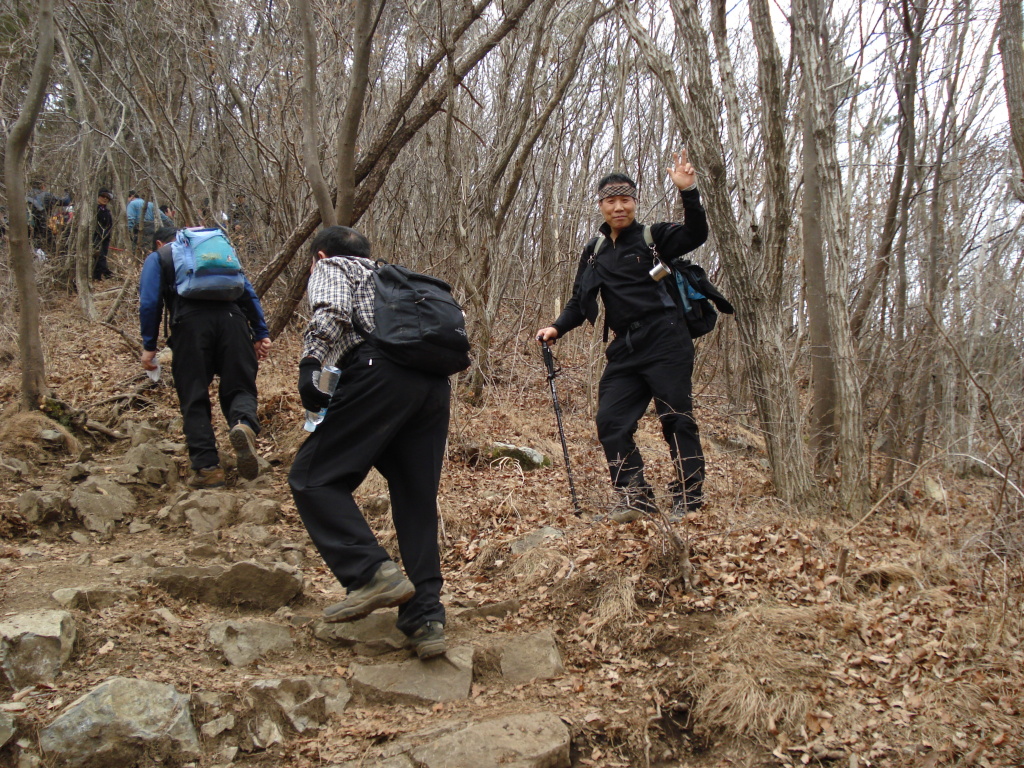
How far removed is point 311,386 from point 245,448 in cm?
275

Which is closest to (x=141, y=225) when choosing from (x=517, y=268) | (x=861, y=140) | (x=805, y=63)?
(x=517, y=268)

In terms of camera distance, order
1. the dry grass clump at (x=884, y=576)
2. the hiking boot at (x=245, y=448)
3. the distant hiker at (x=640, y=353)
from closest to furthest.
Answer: the dry grass clump at (x=884, y=576), the distant hiker at (x=640, y=353), the hiking boot at (x=245, y=448)

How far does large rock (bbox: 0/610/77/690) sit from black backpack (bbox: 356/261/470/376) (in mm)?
1714

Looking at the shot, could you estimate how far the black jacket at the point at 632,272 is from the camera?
4598mm

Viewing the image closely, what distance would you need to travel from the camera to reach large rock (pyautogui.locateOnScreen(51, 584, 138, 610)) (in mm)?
3520

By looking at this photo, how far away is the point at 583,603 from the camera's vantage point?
3.96 m

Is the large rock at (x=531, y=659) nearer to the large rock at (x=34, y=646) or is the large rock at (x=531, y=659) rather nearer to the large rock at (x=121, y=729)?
the large rock at (x=121, y=729)

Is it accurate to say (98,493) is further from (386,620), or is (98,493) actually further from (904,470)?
(904,470)

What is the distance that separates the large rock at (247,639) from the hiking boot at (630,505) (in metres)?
1.90

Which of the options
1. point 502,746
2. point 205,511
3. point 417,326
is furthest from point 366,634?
point 205,511

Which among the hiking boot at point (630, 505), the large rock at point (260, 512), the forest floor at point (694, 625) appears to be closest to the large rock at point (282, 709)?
the forest floor at point (694, 625)

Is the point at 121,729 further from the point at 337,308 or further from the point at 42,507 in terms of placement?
the point at 42,507

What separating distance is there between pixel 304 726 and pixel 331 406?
127 cm

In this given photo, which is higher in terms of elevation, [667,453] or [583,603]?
[667,453]
